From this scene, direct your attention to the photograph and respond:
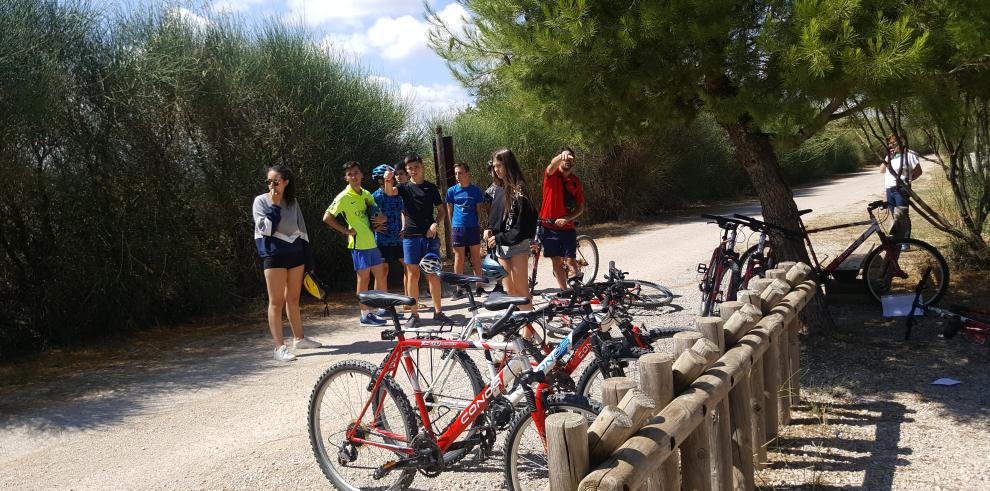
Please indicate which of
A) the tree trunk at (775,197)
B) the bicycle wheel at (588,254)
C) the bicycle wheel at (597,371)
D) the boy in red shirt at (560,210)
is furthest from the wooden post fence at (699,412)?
the bicycle wheel at (588,254)

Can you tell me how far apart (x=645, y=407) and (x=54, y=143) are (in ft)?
27.8

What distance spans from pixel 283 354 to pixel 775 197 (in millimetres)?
4894

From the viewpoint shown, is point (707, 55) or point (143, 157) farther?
point (143, 157)

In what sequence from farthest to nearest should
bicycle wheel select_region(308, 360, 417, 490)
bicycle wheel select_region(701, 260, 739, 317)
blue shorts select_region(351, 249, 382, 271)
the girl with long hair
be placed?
blue shorts select_region(351, 249, 382, 271), bicycle wheel select_region(701, 260, 739, 317), the girl with long hair, bicycle wheel select_region(308, 360, 417, 490)

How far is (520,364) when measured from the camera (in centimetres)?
368

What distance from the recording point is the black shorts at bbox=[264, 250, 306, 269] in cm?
747

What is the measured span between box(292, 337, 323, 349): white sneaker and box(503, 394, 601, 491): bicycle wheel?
15.5ft

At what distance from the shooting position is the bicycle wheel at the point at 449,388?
13.2 feet

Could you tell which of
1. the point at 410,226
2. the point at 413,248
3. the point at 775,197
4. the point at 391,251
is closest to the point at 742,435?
the point at 775,197

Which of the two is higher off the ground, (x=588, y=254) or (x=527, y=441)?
(x=588, y=254)

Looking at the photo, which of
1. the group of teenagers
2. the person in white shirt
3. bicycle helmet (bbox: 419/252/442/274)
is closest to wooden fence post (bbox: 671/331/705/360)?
bicycle helmet (bbox: 419/252/442/274)

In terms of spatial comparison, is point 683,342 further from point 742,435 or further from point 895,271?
point 895,271

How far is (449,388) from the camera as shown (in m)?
4.22

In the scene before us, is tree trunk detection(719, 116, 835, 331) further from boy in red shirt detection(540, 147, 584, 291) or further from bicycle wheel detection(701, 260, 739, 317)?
boy in red shirt detection(540, 147, 584, 291)
